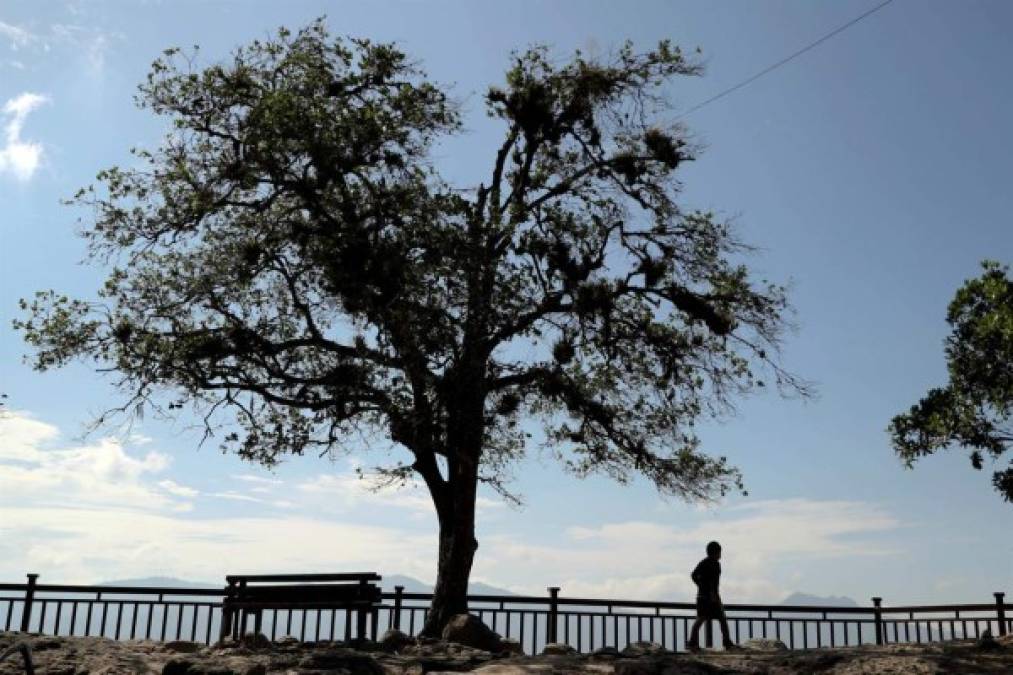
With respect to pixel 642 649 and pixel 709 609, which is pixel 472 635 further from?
pixel 709 609

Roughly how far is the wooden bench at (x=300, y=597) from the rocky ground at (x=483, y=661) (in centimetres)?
157

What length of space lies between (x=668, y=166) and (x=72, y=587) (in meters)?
14.2

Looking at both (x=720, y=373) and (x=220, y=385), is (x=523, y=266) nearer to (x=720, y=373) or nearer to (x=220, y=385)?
(x=720, y=373)

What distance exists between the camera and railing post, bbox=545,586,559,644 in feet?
60.1

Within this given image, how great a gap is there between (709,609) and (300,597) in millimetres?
6648

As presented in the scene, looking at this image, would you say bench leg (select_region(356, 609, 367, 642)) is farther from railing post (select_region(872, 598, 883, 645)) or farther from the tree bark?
railing post (select_region(872, 598, 883, 645))

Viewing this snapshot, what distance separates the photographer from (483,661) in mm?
12781

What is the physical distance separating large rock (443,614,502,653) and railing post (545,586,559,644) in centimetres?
327

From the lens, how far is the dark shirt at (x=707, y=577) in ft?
50.0

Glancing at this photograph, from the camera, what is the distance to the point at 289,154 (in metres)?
17.0

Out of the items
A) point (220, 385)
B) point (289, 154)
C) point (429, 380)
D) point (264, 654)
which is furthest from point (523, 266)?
point (264, 654)

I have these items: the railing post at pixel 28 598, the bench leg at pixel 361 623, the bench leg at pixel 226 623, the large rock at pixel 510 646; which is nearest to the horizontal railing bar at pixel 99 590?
the railing post at pixel 28 598

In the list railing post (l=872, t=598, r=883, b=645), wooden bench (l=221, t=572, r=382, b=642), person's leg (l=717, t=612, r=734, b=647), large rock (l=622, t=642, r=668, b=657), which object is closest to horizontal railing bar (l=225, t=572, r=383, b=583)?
wooden bench (l=221, t=572, r=382, b=642)

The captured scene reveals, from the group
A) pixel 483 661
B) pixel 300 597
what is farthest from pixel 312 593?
pixel 483 661
